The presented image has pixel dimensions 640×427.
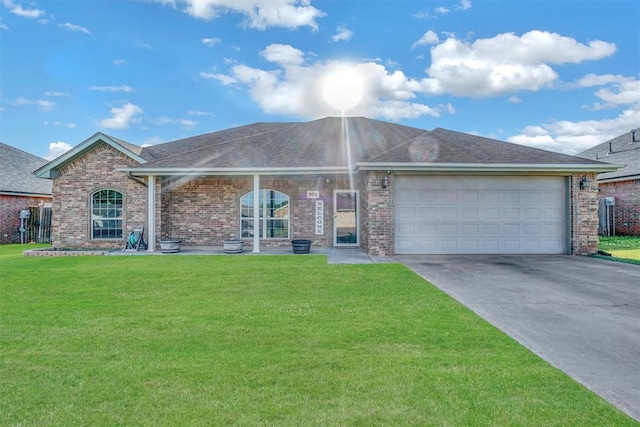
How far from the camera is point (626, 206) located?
59.7ft

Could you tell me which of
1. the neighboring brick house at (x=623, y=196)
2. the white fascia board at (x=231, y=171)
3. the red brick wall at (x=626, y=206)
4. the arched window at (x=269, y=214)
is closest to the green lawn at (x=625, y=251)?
the red brick wall at (x=626, y=206)

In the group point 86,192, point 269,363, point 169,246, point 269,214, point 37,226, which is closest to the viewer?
point 269,363

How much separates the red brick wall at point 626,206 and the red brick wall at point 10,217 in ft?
102

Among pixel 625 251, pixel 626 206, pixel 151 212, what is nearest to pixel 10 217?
pixel 151 212

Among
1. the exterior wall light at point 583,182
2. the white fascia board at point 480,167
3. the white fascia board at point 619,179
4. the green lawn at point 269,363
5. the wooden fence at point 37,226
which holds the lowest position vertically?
the green lawn at point 269,363

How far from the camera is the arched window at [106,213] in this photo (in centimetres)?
1362

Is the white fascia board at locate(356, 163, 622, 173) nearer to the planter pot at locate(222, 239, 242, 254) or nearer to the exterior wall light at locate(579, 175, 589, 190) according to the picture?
the exterior wall light at locate(579, 175, 589, 190)

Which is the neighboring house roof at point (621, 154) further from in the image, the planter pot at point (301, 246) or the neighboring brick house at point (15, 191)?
the neighboring brick house at point (15, 191)

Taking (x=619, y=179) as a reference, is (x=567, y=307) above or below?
below

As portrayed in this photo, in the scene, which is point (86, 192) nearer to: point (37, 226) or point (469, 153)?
point (37, 226)

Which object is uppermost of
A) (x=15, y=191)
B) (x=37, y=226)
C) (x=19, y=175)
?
(x=19, y=175)

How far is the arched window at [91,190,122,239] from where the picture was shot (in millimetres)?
13617

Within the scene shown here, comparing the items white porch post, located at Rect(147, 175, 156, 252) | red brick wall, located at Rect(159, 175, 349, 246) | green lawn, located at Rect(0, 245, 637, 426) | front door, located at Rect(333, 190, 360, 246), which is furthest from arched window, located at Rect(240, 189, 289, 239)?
green lawn, located at Rect(0, 245, 637, 426)

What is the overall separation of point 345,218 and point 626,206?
1560cm
